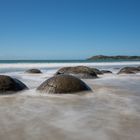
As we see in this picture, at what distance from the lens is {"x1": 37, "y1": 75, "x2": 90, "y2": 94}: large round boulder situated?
7.99 metres

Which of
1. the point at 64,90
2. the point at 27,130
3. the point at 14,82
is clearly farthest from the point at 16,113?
the point at 14,82

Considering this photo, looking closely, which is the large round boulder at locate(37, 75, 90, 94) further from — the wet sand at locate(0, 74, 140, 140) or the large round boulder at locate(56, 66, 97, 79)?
the large round boulder at locate(56, 66, 97, 79)

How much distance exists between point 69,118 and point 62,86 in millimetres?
3303

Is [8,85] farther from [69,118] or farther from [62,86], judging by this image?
[69,118]

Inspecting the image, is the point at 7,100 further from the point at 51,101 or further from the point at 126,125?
the point at 126,125

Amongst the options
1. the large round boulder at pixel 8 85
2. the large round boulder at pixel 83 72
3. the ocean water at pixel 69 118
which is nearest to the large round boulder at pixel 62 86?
the large round boulder at pixel 8 85

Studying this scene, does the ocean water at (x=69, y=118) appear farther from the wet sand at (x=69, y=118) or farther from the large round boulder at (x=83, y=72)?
the large round boulder at (x=83, y=72)

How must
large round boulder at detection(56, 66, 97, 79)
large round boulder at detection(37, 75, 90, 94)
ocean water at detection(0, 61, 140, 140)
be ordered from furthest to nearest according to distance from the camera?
large round boulder at detection(56, 66, 97, 79) < large round boulder at detection(37, 75, 90, 94) < ocean water at detection(0, 61, 140, 140)

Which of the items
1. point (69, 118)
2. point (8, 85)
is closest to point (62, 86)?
point (8, 85)

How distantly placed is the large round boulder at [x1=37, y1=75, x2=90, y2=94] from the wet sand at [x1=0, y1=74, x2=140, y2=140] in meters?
0.90

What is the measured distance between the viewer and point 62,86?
8.11m

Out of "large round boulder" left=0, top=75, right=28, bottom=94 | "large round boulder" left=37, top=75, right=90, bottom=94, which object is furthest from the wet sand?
"large round boulder" left=0, top=75, right=28, bottom=94

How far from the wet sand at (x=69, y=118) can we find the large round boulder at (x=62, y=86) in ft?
2.97

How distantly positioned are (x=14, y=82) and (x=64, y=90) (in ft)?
5.37
